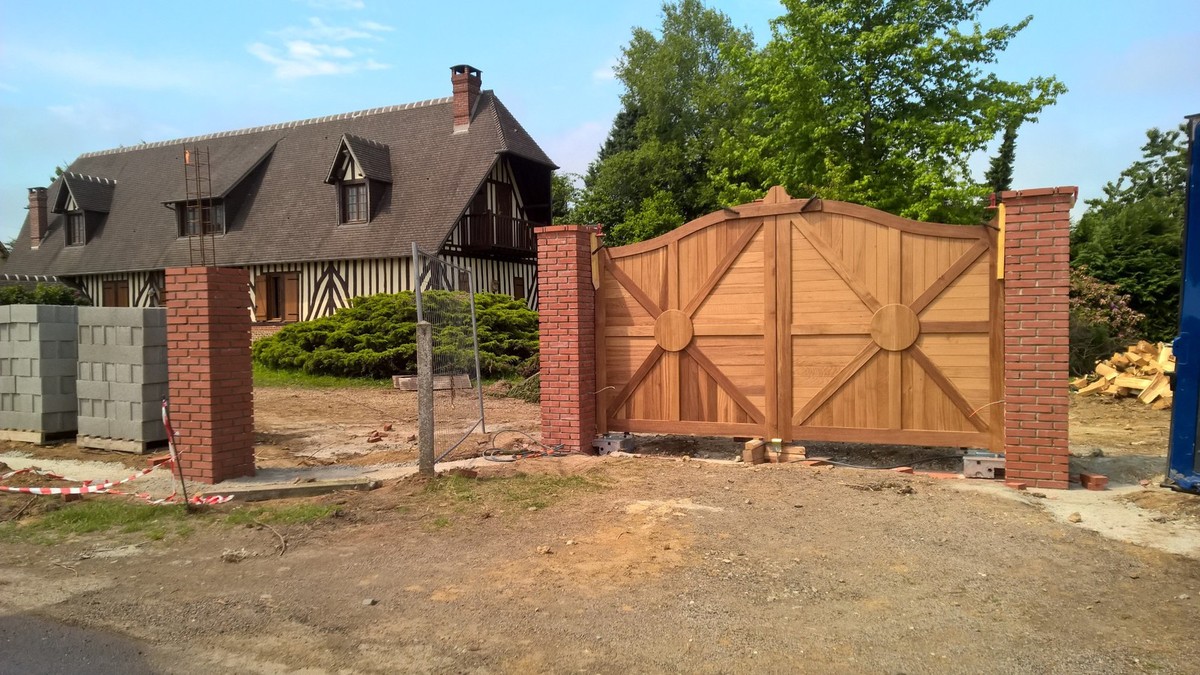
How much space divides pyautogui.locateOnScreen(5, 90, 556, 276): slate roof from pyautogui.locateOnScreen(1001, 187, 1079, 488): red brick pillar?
1882 cm

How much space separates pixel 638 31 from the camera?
40906 mm

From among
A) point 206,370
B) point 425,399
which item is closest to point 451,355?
point 425,399

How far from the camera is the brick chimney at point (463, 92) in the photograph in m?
27.4

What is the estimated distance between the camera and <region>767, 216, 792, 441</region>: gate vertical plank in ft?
26.6

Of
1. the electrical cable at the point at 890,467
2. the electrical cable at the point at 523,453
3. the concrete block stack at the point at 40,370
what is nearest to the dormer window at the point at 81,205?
the concrete block stack at the point at 40,370

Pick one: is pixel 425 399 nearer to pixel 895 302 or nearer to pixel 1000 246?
pixel 895 302

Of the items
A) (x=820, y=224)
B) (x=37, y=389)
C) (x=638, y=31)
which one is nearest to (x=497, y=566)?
(x=820, y=224)

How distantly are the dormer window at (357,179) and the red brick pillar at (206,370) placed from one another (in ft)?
63.2

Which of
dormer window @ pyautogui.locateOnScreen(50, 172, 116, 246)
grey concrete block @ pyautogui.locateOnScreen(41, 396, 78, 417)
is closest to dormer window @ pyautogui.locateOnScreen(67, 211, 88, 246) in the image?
dormer window @ pyautogui.locateOnScreen(50, 172, 116, 246)

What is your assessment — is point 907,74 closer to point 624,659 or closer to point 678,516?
point 678,516

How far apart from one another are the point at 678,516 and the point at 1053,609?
8.68 feet

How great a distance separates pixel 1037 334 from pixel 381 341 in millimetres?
15517

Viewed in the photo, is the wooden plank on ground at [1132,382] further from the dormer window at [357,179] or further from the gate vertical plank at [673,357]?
the dormer window at [357,179]

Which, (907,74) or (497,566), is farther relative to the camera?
(907,74)
